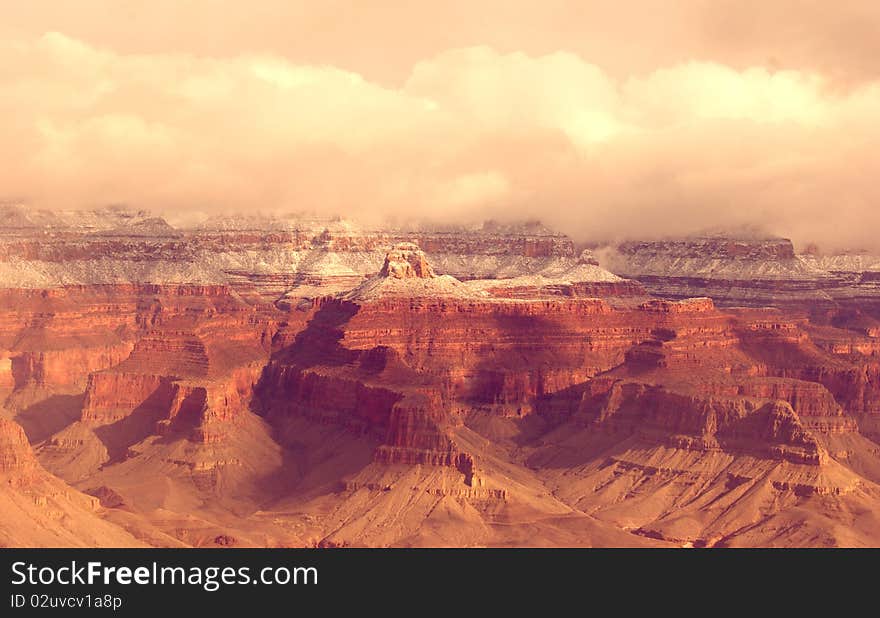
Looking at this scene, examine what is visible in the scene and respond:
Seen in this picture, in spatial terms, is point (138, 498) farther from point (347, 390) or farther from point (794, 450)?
point (794, 450)

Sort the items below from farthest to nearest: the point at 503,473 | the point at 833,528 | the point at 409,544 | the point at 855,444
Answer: the point at 855,444 → the point at 503,473 → the point at 833,528 → the point at 409,544

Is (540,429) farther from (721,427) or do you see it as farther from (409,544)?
(409,544)

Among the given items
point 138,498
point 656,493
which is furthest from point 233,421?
point 656,493

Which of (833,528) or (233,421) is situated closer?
(833,528)


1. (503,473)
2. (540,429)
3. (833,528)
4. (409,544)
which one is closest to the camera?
(409,544)

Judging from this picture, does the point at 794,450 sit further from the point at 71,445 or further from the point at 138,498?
the point at 71,445

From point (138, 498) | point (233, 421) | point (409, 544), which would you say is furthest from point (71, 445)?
point (409, 544)

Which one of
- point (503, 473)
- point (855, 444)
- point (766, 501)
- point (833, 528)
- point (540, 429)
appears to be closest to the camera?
point (833, 528)

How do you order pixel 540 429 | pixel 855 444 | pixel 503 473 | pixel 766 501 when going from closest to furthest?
pixel 766 501
pixel 503 473
pixel 855 444
pixel 540 429

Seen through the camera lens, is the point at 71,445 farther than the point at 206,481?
Yes
